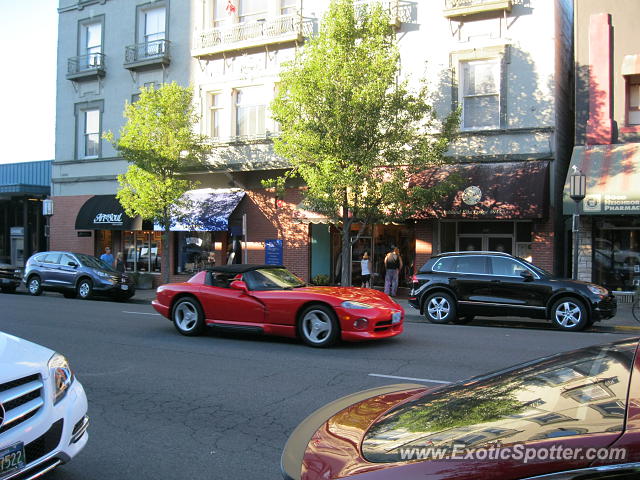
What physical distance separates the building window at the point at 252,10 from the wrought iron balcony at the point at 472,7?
7.18 m

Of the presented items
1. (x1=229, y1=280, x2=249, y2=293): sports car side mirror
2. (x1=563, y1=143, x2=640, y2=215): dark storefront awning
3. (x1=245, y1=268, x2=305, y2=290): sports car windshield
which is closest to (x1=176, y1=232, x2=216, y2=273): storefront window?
(x1=245, y1=268, x2=305, y2=290): sports car windshield

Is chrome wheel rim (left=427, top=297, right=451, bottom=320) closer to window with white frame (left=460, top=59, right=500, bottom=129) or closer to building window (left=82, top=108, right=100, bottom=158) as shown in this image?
window with white frame (left=460, top=59, right=500, bottom=129)

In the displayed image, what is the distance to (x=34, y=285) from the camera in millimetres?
20672

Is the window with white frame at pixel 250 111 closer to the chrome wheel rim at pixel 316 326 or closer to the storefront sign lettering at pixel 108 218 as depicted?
the storefront sign lettering at pixel 108 218

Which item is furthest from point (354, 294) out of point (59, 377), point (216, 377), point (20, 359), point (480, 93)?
point (480, 93)

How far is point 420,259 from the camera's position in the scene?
18.2 metres

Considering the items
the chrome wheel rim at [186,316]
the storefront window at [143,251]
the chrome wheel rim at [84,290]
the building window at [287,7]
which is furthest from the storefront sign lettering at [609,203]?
the storefront window at [143,251]

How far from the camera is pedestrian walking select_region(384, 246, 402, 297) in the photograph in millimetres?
17969

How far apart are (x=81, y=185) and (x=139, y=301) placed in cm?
912

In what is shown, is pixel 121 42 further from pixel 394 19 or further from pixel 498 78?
pixel 498 78

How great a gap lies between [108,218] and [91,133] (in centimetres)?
467

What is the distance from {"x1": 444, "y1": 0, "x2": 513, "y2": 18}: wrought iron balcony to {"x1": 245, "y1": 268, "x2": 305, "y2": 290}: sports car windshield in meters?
11.3

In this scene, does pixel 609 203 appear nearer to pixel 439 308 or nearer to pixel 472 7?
Answer: pixel 439 308

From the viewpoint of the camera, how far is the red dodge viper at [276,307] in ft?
30.1
